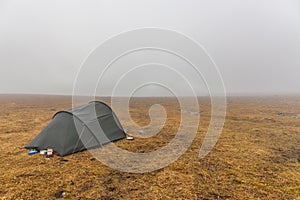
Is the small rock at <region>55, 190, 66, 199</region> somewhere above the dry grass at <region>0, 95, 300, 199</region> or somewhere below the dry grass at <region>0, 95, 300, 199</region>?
below

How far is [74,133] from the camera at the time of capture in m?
8.63

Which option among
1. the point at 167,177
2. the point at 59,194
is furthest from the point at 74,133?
the point at 167,177

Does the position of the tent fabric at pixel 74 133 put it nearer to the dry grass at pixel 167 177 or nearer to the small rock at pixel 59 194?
the dry grass at pixel 167 177

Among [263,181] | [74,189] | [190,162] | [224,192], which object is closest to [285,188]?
[263,181]

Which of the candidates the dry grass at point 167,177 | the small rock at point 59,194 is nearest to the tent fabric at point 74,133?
the dry grass at point 167,177

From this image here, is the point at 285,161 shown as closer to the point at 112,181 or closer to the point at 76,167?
the point at 112,181

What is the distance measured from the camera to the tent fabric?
27.8 feet

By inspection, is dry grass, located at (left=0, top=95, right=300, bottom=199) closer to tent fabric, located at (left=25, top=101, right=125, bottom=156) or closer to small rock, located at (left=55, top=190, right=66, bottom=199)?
small rock, located at (left=55, top=190, right=66, bottom=199)

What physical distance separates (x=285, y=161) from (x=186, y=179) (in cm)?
508

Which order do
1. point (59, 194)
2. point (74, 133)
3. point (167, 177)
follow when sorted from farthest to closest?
1. point (74, 133)
2. point (167, 177)
3. point (59, 194)

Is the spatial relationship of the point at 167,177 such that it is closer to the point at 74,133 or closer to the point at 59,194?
the point at 59,194

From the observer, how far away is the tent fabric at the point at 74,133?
847 cm

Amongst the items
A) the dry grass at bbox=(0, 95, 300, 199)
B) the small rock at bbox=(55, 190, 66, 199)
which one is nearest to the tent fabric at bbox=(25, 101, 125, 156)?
the dry grass at bbox=(0, 95, 300, 199)

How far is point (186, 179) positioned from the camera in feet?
21.3
